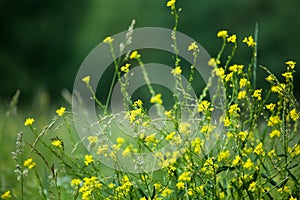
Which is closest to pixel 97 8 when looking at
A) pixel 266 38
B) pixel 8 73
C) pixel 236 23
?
pixel 8 73

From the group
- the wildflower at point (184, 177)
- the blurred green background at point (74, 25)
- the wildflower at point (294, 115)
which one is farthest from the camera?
the blurred green background at point (74, 25)

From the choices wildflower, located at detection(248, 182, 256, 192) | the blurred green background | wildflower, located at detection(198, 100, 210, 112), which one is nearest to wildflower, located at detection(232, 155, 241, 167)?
Result: wildflower, located at detection(248, 182, 256, 192)

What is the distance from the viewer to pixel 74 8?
1845 centimetres

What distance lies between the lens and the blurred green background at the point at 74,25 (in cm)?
1512

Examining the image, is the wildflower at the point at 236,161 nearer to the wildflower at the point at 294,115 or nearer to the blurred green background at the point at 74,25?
the wildflower at the point at 294,115

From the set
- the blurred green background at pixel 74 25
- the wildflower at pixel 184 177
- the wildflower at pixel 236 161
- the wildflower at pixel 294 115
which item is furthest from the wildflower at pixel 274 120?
the blurred green background at pixel 74 25

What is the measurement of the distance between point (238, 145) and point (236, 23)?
13.1m

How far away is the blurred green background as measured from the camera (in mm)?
15117

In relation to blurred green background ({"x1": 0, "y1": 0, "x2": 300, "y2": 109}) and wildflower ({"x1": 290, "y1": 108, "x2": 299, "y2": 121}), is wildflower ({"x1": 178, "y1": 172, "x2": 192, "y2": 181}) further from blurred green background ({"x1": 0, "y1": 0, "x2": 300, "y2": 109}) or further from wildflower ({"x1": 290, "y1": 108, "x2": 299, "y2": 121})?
blurred green background ({"x1": 0, "y1": 0, "x2": 300, "y2": 109})

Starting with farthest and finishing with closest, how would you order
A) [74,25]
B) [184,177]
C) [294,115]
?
[74,25], [294,115], [184,177]

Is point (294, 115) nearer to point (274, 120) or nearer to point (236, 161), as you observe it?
point (274, 120)

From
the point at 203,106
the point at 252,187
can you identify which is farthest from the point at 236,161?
the point at 203,106

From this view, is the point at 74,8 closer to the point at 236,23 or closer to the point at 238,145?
the point at 236,23

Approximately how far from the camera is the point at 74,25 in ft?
60.3
